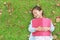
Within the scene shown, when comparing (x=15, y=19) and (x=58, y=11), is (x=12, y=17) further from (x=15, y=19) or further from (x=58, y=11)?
(x=58, y=11)

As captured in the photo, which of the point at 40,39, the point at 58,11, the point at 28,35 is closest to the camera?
the point at 40,39

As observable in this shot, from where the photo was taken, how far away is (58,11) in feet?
19.3

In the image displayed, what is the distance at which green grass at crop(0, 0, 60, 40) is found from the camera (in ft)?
18.2

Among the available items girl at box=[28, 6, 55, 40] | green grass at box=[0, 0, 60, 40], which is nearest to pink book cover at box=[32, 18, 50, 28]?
girl at box=[28, 6, 55, 40]

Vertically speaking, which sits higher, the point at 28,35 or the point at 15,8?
the point at 15,8

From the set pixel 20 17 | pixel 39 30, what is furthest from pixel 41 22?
pixel 20 17

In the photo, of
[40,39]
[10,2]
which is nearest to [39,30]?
[40,39]

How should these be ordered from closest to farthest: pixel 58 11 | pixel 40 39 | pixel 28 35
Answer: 1. pixel 40 39
2. pixel 28 35
3. pixel 58 11

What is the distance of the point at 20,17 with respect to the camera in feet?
19.0

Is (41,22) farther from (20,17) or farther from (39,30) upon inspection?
(20,17)

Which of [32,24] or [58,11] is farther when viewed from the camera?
[58,11]

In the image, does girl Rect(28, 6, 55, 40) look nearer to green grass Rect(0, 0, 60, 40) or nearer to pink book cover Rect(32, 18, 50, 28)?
pink book cover Rect(32, 18, 50, 28)

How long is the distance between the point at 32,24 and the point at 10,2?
1047 mm

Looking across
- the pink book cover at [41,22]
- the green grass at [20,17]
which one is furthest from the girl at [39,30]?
the green grass at [20,17]
